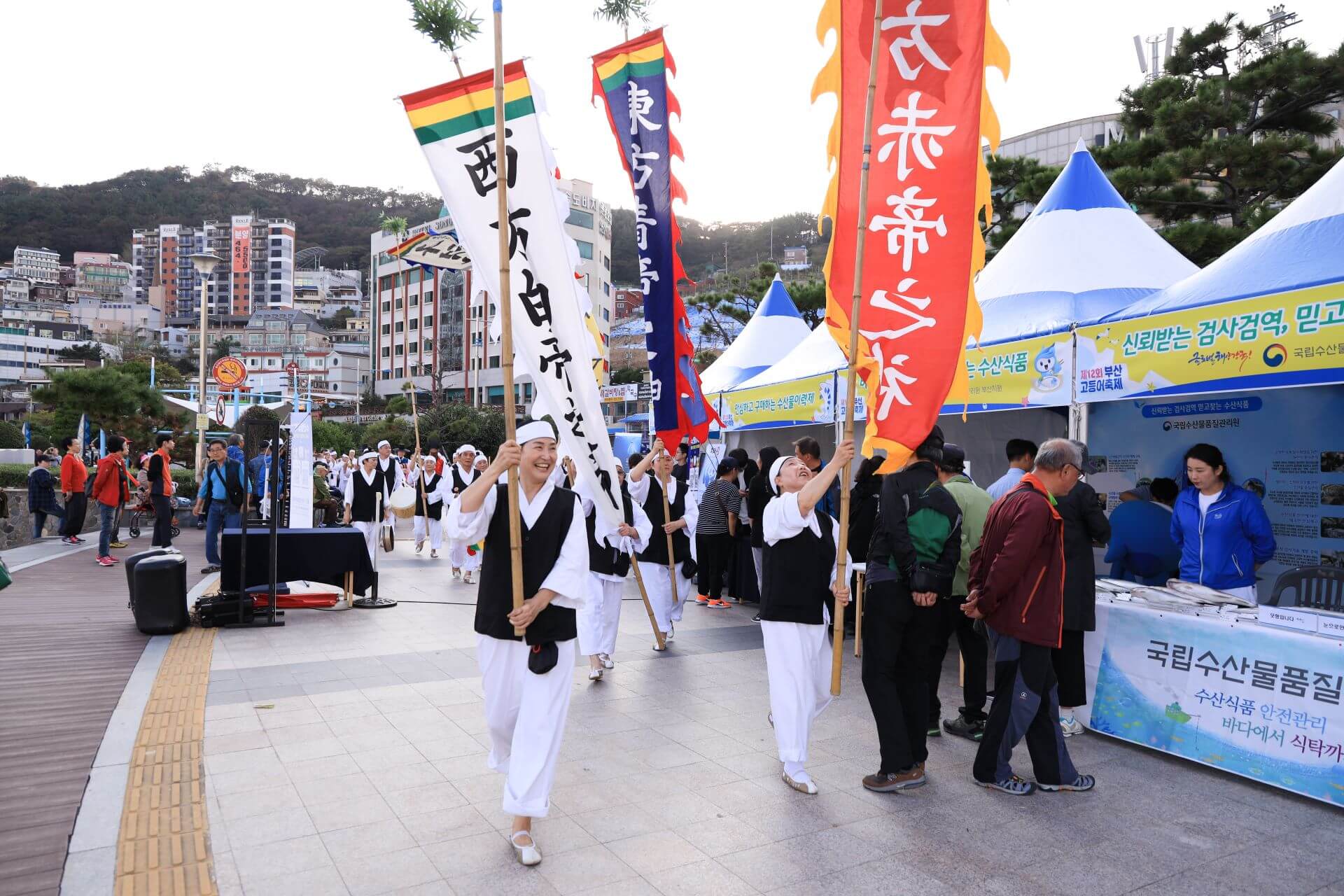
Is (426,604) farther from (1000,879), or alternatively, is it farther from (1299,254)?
(1299,254)

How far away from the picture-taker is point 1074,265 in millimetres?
8008

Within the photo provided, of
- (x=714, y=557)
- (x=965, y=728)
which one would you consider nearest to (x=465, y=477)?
(x=714, y=557)

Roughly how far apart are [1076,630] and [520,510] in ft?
11.1

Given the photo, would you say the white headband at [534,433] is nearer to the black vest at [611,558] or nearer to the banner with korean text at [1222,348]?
the black vest at [611,558]

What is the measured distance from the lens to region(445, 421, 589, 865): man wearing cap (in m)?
3.61

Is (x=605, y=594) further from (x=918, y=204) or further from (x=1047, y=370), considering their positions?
(x=1047, y=370)

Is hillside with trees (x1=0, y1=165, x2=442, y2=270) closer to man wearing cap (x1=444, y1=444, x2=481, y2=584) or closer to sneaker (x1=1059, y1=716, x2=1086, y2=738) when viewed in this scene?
man wearing cap (x1=444, y1=444, x2=481, y2=584)

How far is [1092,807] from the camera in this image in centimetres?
428

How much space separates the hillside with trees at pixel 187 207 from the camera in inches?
5517

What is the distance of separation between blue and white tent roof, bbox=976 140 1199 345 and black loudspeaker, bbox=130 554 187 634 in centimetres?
795

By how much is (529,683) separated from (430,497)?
36.4 ft

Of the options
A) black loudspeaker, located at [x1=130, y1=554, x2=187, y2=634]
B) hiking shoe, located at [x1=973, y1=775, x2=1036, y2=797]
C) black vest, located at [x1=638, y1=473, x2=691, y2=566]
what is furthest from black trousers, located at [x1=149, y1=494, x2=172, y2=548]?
hiking shoe, located at [x1=973, y1=775, x2=1036, y2=797]

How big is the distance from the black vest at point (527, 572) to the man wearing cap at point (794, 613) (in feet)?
4.02

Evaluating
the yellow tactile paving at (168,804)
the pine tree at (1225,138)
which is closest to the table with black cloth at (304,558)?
the yellow tactile paving at (168,804)
